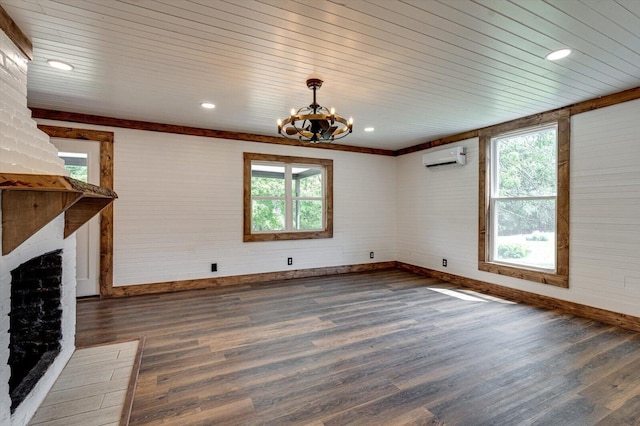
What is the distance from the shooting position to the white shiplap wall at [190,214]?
14.9 ft

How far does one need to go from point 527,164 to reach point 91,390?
213 inches

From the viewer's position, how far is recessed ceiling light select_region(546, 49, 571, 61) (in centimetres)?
256

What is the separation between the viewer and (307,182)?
5.98m

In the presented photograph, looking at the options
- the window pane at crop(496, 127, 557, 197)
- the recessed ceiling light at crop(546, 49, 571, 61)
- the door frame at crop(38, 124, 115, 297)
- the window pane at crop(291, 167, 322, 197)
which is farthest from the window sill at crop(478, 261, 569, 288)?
the door frame at crop(38, 124, 115, 297)

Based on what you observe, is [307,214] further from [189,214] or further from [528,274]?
[528,274]

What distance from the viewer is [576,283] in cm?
383

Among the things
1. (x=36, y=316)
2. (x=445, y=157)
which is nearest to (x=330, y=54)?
(x=36, y=316)

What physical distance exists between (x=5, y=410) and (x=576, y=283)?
5.20 m

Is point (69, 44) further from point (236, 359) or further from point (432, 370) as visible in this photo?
point (432, 370)

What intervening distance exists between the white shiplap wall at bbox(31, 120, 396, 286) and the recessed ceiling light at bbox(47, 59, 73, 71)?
1636mm

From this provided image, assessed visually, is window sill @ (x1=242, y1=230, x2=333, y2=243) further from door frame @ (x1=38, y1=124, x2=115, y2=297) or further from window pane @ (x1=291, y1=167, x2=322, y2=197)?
door frame @ (x1=38, y1=124, x2=115, y2=297)

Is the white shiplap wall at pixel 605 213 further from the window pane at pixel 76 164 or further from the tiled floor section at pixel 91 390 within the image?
the window pane at pixel 76 164

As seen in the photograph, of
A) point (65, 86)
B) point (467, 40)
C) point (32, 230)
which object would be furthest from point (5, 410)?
point (467, 40)

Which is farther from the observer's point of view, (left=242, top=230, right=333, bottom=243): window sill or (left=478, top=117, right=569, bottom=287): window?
(left=242, top=230, right=333, bottom=243): window sill
